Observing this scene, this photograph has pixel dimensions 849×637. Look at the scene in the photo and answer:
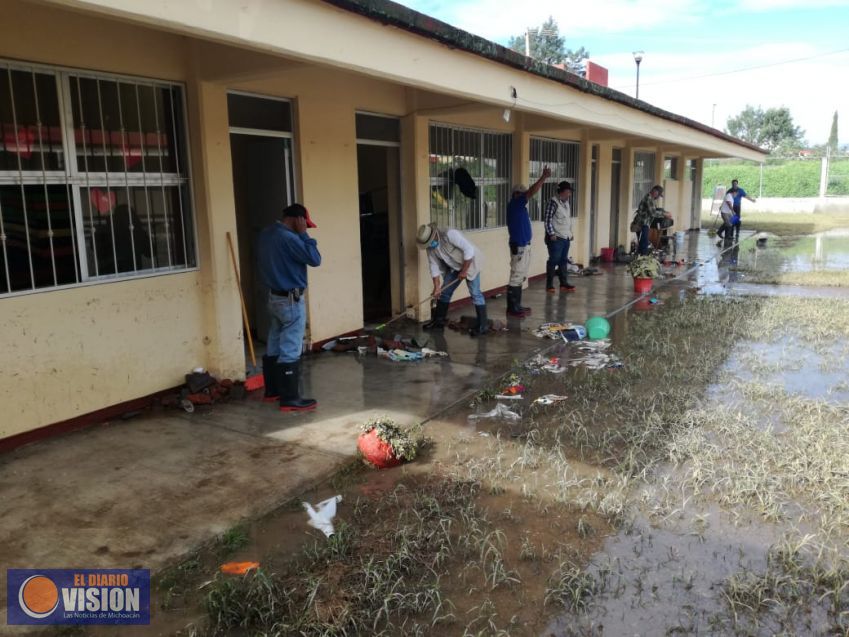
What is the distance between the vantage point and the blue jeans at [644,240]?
48.0 ft

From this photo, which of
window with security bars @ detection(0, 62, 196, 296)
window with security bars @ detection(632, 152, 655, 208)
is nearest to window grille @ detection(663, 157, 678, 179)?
window with security bars @ detection(632, 152, 655, 208)

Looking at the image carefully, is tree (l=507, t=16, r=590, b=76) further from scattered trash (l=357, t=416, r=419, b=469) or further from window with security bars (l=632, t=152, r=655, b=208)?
scattered trash (l=357, t=416, r=419, b=469)

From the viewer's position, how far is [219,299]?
5934 millimetres

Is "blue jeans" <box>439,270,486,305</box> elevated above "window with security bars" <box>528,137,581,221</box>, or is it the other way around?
"window with security bars" <box>528,137,581,221</box>

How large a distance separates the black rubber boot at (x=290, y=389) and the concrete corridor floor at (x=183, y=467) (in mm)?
112

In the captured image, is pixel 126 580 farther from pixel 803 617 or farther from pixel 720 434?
pixel 720 434

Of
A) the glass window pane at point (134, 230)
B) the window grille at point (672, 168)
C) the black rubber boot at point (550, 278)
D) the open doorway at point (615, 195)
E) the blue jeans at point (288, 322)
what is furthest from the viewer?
the window grille at point (672, 168)

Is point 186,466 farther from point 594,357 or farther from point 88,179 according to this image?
point 594,357

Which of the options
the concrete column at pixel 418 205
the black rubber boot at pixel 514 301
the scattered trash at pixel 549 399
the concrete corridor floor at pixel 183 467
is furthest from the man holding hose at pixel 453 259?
the scattered trash at pixel 549 399

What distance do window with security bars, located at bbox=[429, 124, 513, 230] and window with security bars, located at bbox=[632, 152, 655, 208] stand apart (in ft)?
27.3

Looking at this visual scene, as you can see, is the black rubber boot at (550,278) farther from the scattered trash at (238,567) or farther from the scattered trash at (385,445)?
the scattered trash at (238,567)

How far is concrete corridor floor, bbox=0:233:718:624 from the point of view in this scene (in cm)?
352

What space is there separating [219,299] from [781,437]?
4.71m

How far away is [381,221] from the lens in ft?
32.1
